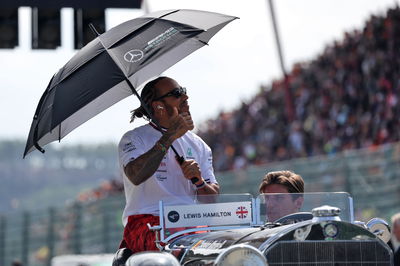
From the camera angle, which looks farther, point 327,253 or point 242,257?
point 327,253

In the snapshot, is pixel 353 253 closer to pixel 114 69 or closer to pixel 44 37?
pixel 114 69

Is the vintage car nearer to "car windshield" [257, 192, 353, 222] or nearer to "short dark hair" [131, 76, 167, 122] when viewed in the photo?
"car windshield" [257, 192, 353, 222]

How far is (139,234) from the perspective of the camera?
602cm

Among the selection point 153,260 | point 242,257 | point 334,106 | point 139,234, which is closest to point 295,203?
point 139,234

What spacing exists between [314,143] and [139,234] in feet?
52.3

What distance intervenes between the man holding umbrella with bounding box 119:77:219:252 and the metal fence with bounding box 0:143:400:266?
34.7 ft

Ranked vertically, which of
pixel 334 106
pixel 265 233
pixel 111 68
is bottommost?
pixel 265 233

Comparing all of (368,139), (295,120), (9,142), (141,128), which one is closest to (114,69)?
(141,128)

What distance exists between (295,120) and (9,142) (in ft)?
418

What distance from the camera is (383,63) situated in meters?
19.7

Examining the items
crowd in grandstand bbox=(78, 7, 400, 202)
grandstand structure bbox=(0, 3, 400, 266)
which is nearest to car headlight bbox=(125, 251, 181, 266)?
grandstand structure bbox=(0, 3, 400, 266)

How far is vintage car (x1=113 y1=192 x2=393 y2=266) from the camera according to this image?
505 centimetres

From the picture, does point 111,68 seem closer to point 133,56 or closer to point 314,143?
point 133,56

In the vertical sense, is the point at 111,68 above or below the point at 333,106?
below
